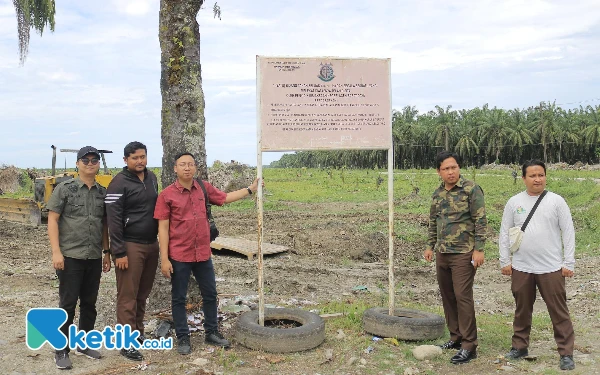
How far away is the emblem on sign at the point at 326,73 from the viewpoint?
5.13m

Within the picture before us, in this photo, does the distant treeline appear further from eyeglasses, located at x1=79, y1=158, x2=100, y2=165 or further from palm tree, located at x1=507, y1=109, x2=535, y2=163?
eyeglasses, located at x1=79, y1=158, x2=100, y2=165

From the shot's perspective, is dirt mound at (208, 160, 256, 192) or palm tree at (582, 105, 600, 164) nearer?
dirt mound at (208, 160, 256, 192)

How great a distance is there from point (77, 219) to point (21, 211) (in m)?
10.7

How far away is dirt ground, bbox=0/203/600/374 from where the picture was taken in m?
4.41

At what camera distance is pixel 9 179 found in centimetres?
2522

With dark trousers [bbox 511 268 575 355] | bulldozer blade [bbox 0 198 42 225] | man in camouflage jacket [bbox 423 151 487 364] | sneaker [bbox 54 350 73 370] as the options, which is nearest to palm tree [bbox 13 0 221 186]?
sneaker [bbox 54 350 73 370]

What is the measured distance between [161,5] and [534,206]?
14.3 feet

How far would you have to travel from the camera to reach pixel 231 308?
595 centimetres

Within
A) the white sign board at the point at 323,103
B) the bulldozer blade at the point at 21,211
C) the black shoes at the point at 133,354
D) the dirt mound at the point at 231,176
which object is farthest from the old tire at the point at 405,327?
the dirt mound at the point at 231,176

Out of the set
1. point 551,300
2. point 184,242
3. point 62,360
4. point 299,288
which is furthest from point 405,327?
point 62,360

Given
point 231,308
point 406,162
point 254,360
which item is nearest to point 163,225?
point 254,360

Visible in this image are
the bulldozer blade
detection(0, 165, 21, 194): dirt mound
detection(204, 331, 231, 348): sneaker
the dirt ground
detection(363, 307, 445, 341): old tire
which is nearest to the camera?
the dirt ground

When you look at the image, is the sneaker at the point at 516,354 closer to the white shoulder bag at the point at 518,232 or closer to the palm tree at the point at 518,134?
the white shoulder bag at the point at 518,232

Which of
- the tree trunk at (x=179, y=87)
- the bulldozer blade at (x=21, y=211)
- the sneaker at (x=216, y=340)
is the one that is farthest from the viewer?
the bulldozer blade at (x=21, y=211)
